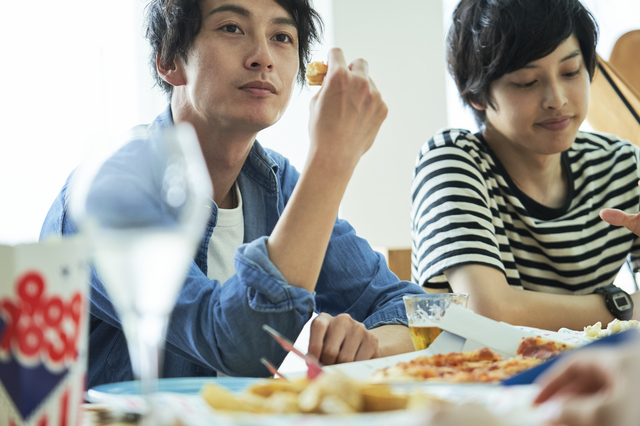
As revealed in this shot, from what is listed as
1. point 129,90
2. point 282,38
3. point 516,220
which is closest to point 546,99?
point 516,220

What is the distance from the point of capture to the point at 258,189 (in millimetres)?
1068

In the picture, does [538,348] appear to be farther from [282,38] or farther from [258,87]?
[282,38]

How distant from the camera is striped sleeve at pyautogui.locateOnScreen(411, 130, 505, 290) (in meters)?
1.15

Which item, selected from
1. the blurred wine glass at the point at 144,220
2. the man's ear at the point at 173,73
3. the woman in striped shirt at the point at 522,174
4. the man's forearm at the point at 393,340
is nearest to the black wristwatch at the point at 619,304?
the woman in striped shirt at the point at 522,174

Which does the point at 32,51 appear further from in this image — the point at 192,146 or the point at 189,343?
the point at 192,146

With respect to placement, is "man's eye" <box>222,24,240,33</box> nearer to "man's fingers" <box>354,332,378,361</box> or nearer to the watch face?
"man's fingers" <box>354,332,378,361</box>

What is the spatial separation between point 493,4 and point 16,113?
5.17 ft

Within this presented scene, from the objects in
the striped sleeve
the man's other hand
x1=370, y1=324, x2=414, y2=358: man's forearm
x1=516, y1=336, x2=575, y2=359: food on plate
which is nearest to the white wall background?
the striped sleeve

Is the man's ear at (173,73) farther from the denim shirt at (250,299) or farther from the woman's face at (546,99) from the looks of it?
A: the woman's face at (546,99)

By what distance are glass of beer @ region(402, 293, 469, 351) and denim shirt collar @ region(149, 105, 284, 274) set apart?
0.42 metres

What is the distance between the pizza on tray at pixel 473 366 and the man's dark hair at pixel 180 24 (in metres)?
0.73

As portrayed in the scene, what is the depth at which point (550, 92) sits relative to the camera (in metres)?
1.24

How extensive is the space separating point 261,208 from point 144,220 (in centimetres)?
80

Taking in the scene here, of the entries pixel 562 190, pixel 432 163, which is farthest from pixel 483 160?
pixel 562 190
